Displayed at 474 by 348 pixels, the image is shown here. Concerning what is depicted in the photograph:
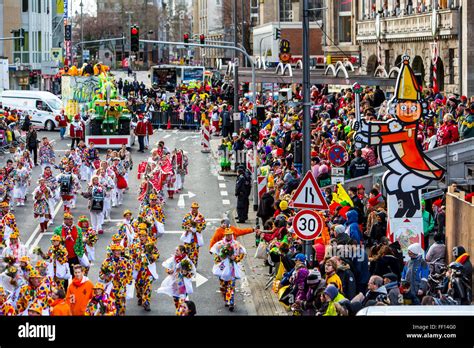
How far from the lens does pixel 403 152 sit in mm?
18297

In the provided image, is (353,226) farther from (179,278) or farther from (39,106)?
(39,106)

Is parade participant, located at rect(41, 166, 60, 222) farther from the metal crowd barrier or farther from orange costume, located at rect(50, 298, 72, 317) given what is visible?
the metal crowd barrier

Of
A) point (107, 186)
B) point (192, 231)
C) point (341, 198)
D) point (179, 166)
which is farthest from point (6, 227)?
point (179, 166)

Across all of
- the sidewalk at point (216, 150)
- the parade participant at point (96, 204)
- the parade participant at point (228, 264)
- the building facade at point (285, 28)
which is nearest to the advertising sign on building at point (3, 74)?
the sidewalk at point (216, 150)

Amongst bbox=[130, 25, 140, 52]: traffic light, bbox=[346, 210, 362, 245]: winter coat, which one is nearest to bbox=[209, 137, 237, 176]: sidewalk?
bbox=[130, 25, 140, 52]: traffic light

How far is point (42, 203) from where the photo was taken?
26.6 m

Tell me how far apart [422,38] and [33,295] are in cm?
3245

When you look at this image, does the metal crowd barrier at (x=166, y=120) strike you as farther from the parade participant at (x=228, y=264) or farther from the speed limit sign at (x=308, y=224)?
the speed limit sign at (x=308, y=224)

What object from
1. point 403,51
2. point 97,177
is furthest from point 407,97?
point 403,51

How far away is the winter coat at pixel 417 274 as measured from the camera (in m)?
15.4

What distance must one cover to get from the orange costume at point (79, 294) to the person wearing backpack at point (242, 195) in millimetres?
13093

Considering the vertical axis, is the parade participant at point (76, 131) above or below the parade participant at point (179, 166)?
above
